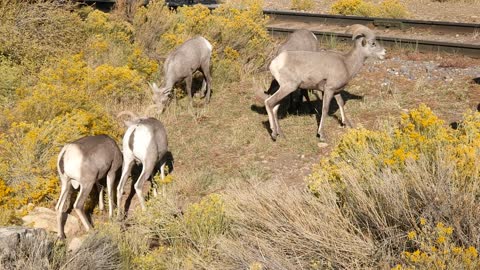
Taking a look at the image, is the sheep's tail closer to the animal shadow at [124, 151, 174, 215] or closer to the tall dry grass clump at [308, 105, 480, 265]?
the animal shadow at [124, 151, 174, 215]

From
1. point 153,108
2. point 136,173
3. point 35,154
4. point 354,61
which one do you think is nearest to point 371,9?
point 354,61

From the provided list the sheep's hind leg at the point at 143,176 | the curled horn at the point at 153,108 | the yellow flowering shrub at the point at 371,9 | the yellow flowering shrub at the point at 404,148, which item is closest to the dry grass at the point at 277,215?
the yellow flowering shrub at the point at 404,148

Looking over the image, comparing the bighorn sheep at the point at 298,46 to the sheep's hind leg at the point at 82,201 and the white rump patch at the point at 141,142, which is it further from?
the sheep's hind leg at the point at 82,201

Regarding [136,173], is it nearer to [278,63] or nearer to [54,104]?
[54,104]

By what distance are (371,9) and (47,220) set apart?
15.4 m

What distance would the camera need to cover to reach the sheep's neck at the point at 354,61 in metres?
9.70

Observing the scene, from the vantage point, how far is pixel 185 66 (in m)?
11.3

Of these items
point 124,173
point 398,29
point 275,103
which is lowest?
point 124,173

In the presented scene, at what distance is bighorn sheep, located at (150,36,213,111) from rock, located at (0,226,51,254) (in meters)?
5.61

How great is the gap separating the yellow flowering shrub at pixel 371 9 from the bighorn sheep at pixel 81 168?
14244mm

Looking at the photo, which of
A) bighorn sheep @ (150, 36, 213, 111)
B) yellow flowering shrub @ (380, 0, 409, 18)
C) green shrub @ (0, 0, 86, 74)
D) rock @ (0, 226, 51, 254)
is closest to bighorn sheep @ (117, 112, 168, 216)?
rock @ (0, 226, 51, 254)

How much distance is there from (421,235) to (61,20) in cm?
1106

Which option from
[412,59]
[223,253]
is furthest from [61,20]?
[223,253]

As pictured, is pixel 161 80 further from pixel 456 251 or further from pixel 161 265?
pixel 456 251
